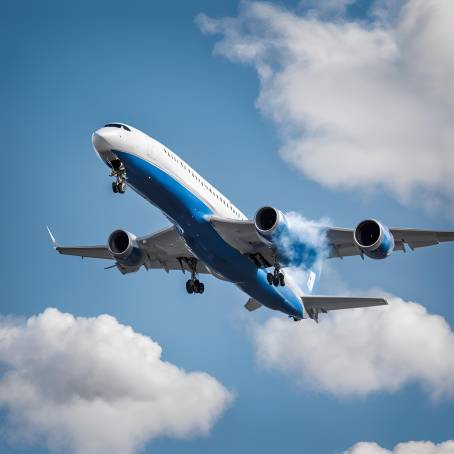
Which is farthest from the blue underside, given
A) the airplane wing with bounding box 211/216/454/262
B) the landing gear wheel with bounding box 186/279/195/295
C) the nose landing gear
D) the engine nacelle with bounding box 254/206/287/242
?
the landing gear wheel with bounding box 186/279/195/295

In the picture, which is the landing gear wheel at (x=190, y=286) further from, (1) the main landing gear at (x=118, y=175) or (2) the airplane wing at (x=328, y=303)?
(1) the main landing gear at (x=118, y=175)

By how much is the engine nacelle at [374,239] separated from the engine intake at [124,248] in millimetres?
10314

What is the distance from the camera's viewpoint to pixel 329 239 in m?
37.3

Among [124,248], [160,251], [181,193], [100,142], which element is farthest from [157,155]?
[160,251]

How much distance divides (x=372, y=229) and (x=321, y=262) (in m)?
4.09

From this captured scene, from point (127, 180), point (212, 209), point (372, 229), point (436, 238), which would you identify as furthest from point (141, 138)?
point (436, 238)

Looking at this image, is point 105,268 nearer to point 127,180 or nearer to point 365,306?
point 127,180

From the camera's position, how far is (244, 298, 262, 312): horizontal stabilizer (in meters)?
43.3

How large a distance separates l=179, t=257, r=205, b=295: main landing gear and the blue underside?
10.5 ft

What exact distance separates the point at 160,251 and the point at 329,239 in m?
8.24

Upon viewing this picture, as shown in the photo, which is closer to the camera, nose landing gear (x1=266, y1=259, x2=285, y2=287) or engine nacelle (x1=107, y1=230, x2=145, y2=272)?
nose landing gear (x1=266, y1=259, x2=285, y2=287)

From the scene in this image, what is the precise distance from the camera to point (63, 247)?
140ft

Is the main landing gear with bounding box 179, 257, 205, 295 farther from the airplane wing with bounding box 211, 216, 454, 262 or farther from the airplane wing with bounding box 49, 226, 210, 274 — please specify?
the airplane wing with bounding box 211, 216, 454, 262

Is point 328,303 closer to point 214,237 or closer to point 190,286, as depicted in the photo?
point 190,286
